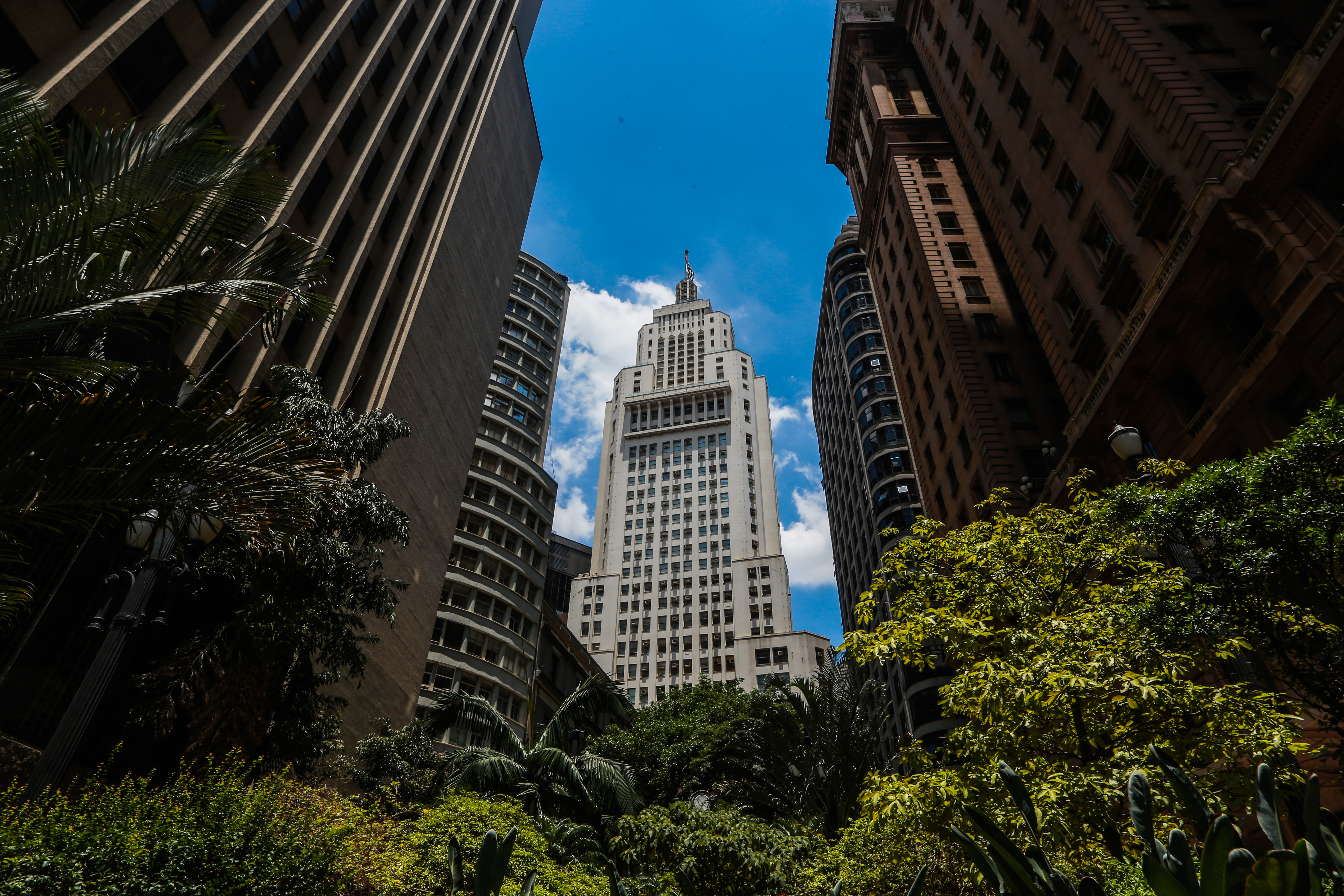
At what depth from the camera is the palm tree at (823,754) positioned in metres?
25.0


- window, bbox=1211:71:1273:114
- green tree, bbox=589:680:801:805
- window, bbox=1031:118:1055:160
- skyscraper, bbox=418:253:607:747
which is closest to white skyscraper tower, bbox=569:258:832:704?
skyscraper, bbox=418:253:607:747

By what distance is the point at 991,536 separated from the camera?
16.7 metres

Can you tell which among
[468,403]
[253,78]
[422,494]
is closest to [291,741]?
[422,494]

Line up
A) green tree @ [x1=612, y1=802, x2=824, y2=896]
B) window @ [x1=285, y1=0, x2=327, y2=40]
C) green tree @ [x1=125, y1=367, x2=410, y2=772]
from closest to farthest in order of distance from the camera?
1. green tree @ [x1=125, y1=367, x2=410, y2=772]
2. green tree @ [x1=612, y1=802, x2=824, y2=896]
3. window @ [x1=285, y1=0, x2=327, y2=40]

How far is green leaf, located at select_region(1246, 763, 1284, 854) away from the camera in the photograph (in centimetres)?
Answer: 421

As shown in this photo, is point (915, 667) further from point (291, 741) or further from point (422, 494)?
point (422, 494)

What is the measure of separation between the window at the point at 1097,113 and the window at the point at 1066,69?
1564 mm

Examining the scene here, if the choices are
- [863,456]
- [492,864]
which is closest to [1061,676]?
[492,864]

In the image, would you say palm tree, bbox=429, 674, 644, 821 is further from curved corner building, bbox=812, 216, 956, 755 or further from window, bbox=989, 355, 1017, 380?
curved corner building, bbox=812, 216, 956, 755

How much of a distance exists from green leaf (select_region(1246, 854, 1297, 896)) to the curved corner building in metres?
48.9

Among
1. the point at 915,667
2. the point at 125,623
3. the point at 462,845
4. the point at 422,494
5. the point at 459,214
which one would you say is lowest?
the point at 462,845

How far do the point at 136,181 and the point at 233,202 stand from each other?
114cm

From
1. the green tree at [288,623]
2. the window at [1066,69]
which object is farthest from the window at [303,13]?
the window at [1066,69]

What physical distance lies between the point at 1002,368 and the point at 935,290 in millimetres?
6299
